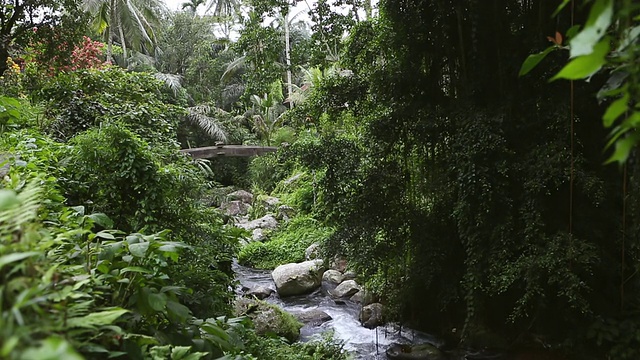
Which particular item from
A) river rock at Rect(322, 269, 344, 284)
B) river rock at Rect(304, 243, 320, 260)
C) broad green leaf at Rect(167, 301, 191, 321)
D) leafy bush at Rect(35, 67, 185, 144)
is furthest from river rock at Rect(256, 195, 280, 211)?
broad green leaf at Rect(167, 301, 191, 321)

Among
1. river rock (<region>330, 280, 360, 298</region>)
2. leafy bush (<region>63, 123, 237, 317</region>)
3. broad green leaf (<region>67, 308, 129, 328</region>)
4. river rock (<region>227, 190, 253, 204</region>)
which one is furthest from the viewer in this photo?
river rock (<region>227, 190, 253, 204</region>)

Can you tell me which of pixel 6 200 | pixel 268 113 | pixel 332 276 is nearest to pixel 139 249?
pixel 6 200

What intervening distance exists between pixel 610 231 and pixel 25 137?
557 centimetres

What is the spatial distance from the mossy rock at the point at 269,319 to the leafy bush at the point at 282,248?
12.4 feet

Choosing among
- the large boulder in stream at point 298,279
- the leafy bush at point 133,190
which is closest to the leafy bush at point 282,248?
the large boulder in stream at point 298,279

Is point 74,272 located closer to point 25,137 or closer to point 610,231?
point 25,137

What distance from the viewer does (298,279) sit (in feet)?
27.5

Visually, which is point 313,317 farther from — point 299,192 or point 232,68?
point 232,68

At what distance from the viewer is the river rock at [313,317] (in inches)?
276

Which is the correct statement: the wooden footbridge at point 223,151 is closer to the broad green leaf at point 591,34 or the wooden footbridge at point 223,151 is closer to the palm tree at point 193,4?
the broad green leaf at point 591,34

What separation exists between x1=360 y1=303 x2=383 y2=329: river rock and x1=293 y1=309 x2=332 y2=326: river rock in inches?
23.4

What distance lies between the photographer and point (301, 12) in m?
19.8

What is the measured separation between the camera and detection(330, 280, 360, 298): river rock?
26.0ft

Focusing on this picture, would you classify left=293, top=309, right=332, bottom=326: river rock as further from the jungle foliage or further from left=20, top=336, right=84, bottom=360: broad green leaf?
left=20, top=336, right=84, bottom=360: broad green leaf
